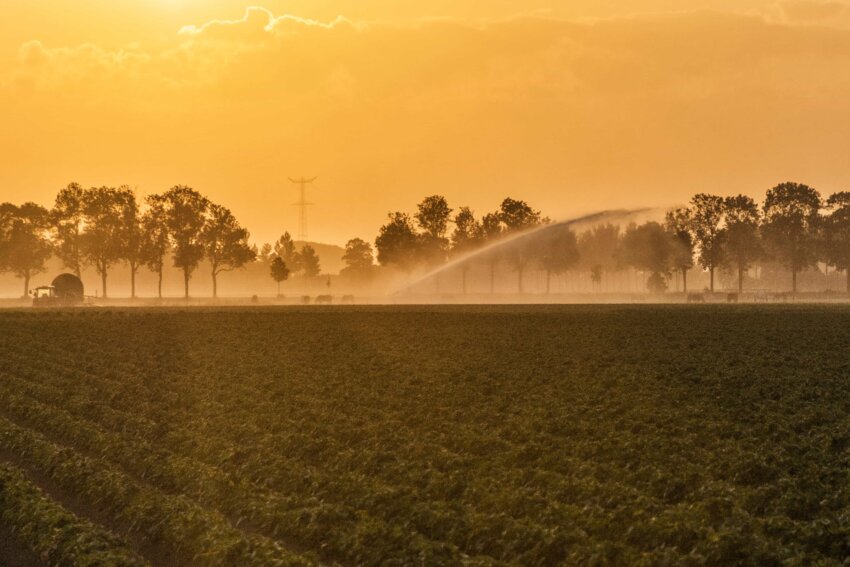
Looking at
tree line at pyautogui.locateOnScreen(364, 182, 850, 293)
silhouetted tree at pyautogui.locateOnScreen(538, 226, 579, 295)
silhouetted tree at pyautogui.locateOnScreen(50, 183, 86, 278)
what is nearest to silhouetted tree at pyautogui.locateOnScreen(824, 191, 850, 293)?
tree line at pyautogui.locateOnScreen(364, 182, 850, 293)

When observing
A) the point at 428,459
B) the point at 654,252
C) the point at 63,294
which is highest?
the point at 654,252

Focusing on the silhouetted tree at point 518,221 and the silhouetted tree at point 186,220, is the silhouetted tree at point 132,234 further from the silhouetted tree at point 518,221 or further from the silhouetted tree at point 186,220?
the silhouetted tree at point 518,221

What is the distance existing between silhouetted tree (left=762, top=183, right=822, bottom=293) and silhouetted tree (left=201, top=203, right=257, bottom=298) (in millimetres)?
89389

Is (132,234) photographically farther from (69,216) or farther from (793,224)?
(793,224)

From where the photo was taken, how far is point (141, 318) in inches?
3073

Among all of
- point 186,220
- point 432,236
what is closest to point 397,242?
point 432,236

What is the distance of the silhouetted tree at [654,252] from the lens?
170500mm

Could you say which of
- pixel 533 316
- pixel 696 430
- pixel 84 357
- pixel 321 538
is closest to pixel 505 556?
pixel 321 538

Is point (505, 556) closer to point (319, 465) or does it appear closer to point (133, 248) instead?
point (319, 465)

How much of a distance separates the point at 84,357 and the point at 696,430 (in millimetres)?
32190

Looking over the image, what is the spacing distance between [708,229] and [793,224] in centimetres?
1428

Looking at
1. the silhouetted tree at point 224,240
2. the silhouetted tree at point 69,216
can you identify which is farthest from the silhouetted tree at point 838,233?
the silhouetted tree at point 69,216

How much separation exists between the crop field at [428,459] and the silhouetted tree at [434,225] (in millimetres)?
129960

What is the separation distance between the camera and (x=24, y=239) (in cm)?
15688
